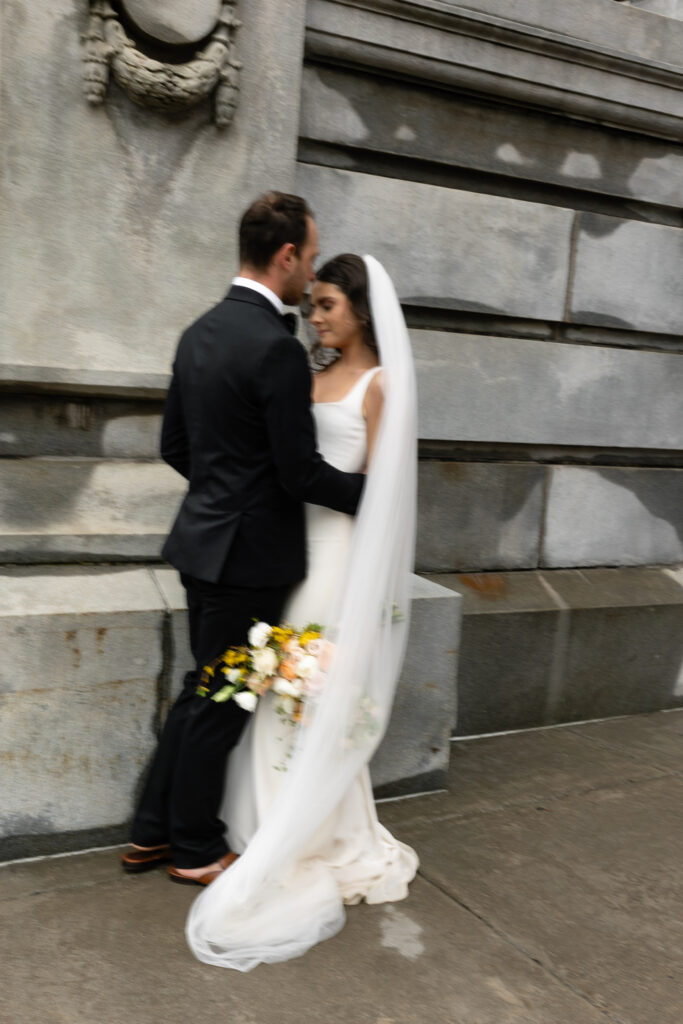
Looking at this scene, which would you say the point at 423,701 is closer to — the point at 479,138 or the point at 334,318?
the point at 334,318

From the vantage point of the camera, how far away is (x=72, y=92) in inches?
144

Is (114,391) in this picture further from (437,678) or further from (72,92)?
(437,678)

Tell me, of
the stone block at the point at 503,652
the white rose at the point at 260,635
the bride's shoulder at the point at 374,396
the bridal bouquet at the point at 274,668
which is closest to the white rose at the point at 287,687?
the bridal bouquet at the point at 274,668

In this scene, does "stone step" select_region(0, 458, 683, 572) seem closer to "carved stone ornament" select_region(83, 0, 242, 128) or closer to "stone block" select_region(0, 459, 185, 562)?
"stone block" select_region(0, 459, 185, 562)

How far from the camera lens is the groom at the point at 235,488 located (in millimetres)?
2768

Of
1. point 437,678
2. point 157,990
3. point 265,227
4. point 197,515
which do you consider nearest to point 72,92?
point 265,227

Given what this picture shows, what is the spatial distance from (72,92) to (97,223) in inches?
18.6

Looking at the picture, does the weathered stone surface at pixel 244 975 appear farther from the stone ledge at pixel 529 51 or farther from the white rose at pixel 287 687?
the stone ledge at pixel 529 51

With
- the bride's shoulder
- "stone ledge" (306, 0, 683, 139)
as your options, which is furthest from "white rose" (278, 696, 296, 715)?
"stone ledge" (306, 0, 683, 139)

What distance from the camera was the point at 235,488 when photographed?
113 inches

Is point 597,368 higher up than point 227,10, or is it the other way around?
point 227,10

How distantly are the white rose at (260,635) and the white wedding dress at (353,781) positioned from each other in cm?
20

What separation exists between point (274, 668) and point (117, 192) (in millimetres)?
2031

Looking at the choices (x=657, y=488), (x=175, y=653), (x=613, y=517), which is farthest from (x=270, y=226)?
(x=657, y=488)
